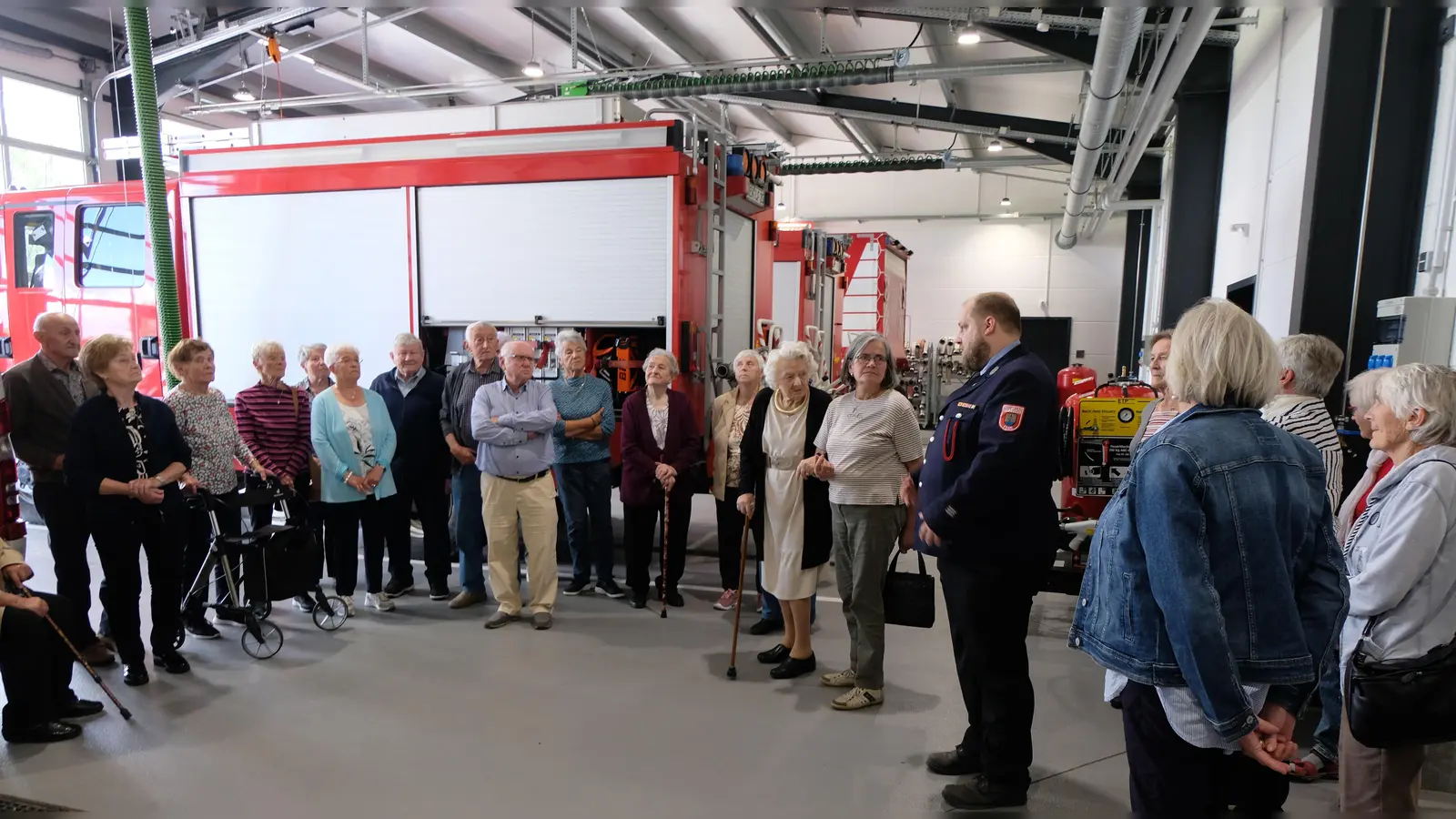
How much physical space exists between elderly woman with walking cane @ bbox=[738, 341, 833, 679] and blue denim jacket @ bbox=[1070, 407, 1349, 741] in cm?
206

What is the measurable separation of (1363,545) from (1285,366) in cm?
117

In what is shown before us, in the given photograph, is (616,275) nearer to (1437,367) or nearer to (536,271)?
(536,271)

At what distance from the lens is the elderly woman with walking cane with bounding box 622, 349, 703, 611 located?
4750 millimetres

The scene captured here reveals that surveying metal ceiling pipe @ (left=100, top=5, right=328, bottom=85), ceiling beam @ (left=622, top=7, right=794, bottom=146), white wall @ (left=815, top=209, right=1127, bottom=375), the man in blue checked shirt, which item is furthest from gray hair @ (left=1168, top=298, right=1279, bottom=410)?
white wall @ (left=815, top=209, right=1127, bottom=375)

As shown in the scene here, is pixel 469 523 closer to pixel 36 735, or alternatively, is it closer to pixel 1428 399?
pixel 36 735

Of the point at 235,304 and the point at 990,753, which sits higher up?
the point at 235,304

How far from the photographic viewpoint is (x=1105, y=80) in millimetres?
6109

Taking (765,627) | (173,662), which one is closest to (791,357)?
(765,627)

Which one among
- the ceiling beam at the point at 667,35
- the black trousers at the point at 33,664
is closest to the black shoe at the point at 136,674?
the black trousers at the point at 33,664

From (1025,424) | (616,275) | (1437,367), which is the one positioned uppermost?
(616,275)

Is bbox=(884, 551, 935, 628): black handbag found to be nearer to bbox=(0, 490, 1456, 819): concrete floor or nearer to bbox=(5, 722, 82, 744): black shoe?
bbox=(0, 490, 1456, 819): concrete floor

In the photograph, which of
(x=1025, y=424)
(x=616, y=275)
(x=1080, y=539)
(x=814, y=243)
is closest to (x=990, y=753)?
(x=1025, y=424)

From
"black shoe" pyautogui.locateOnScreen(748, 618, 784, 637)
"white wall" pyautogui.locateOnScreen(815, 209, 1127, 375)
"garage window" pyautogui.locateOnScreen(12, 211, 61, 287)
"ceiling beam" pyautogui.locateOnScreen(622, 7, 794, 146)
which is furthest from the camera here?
"white wall" pyautogui.locateOnScreen(815, 209, 1127, 375)

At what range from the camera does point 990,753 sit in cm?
272
